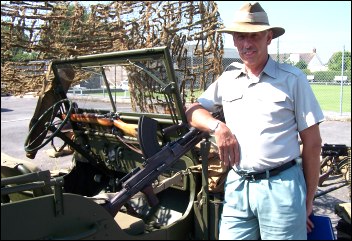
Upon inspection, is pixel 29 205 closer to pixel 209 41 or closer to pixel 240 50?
pixel 240 50

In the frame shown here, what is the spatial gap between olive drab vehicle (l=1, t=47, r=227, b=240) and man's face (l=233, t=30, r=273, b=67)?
29.8 inches

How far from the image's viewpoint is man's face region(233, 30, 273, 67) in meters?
2.27

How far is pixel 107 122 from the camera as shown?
3.77 metres

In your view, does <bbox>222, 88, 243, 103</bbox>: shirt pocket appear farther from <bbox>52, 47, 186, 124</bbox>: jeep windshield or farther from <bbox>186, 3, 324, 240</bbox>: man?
<bbox>52, 47, 186, 124</bbox>: jeep windshield

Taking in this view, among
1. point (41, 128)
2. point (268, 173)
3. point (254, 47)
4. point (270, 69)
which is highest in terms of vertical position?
point (254, 47)

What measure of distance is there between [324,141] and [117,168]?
6.37 metres

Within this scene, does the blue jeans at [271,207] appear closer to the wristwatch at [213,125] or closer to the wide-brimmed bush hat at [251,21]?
the wristwatch at [213,125]

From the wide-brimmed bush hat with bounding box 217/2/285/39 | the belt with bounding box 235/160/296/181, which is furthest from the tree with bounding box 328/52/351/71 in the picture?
the belt with bounding box 235/160/296/181

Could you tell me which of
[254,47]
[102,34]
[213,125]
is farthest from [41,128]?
[102,34]

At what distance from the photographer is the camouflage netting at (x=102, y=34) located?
6.26 metres

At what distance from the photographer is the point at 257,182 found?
2236 millimetres

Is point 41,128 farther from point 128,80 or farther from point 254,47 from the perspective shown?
point 254,47

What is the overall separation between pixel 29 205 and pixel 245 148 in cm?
115

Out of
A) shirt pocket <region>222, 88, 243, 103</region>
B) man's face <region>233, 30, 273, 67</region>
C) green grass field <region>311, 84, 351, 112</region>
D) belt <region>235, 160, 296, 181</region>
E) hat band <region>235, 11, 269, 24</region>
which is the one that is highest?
hat band <region>235, 11, 269, 24</region>
